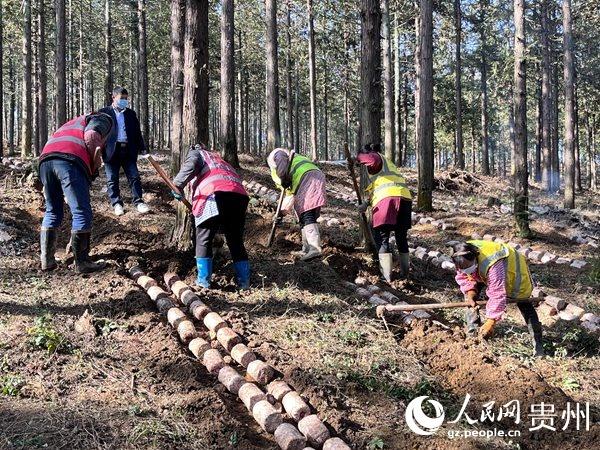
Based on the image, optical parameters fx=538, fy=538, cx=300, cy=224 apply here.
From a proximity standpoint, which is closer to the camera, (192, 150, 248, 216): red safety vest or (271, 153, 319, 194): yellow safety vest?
(192, 150, 248, 216): red safety vest

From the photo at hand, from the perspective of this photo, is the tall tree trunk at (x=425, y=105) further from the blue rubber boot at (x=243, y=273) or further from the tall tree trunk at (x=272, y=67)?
the blue rubber boot at (x=243, y=273)

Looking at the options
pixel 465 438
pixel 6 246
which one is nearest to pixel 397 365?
pixel 465 438

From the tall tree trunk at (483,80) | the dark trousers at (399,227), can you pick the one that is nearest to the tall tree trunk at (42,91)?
the dark trousers at (399,227)

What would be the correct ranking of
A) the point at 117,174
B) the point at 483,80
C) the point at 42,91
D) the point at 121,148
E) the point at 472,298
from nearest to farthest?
1. the point at 472,298
2. the point at 117,174
3. the point at 121,148
4. the point at 42,91
5. the point at 483,80

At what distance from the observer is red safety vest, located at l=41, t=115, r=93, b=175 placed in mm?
5848

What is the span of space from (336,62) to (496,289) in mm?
30171

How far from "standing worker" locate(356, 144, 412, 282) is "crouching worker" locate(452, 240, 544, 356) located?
5.89 ft

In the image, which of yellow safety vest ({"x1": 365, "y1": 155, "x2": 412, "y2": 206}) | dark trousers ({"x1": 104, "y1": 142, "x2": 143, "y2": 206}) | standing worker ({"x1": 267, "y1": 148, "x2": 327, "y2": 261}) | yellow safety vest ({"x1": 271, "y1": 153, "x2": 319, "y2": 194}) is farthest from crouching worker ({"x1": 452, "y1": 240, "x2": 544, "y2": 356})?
dark trousers ({"x1": 104, "y1": 142, "x2": 143, "y2": 206})

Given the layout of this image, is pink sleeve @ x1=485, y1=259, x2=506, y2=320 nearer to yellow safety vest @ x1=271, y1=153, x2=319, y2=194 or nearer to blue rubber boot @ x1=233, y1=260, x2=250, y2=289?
blue rubber boot @ x1=233, y1=260, x2=250, y2=289

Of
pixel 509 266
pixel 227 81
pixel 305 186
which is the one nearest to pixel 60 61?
pixel 227 81

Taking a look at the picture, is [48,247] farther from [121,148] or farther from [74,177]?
[121,148]

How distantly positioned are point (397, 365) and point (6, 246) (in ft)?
18.4

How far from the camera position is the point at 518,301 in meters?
5.17

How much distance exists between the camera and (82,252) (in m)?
6.09
